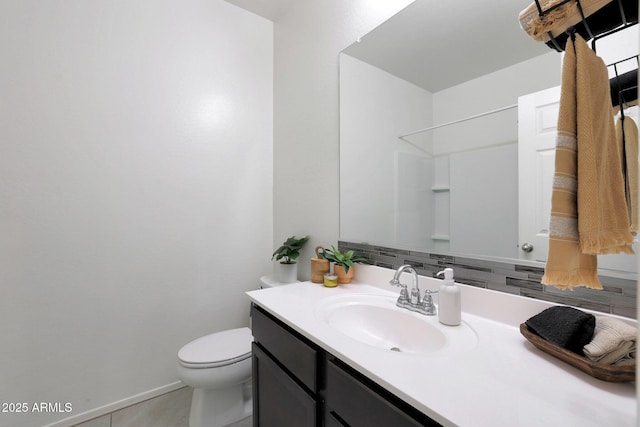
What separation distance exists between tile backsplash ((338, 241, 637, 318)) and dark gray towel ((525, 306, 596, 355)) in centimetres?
8

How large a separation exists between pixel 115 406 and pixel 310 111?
2005 millimetres

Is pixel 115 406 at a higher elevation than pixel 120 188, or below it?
below

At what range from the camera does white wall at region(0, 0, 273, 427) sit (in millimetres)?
1314

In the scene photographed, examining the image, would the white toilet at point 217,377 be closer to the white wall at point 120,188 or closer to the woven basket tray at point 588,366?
the white wall at point 120,188

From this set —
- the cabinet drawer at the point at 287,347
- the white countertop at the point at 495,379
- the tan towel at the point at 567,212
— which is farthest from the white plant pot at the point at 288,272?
the tan towel at the point at 567,212

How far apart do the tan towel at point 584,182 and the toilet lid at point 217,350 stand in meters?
1.33

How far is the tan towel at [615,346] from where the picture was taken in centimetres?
54

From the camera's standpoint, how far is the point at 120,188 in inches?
59.9

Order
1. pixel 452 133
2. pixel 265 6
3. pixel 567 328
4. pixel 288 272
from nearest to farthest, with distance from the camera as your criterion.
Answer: pixel 567 328 < pixel 452 133 < pixel 288 272 < pixel 265 6

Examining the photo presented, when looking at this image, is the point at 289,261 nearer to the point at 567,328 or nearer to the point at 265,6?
the point at 567,328

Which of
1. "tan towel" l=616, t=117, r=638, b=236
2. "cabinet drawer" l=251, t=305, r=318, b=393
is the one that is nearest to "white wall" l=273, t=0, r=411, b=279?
"cabinet drawer" l=251, t=305, r=318, b=393

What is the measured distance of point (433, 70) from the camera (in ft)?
3.65

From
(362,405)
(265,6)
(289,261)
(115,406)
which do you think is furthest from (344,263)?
(265,6)

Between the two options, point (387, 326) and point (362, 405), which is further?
point (387, 326)
